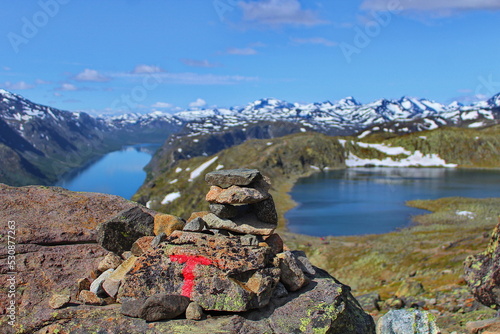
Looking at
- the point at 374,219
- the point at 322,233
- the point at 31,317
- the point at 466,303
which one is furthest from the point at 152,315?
the point at 374,219

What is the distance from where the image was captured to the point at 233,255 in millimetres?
10625

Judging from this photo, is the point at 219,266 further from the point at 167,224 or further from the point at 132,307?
the point at 167,224

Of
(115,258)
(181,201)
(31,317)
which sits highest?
(115,258)

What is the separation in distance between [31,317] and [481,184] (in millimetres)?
161617

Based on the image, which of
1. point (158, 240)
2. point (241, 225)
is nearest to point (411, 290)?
point (241, 225)

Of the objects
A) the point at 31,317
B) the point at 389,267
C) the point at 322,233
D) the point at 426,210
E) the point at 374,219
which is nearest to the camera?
the point at 31,317

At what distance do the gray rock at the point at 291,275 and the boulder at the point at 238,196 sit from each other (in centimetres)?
214

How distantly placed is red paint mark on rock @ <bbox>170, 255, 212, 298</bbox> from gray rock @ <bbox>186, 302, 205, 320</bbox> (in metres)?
0.35

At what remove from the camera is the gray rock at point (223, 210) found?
12508mm

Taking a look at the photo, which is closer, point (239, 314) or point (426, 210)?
point (239, 314)

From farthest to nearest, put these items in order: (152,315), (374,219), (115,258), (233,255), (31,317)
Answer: (374,219), (115,258), (233,255), (31,317), (152,315)

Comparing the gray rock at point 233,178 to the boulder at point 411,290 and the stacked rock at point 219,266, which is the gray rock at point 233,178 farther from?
the boulder at point 411,290

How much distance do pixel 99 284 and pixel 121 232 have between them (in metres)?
2.39

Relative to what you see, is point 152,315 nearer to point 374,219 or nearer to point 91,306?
point 91,306
